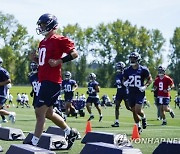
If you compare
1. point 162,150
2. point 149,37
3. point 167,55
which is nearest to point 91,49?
point 149,37

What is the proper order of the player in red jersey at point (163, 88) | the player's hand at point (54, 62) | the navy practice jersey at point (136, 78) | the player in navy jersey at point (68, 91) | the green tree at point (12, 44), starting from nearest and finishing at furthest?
the player's hand at point (54, 62) < the navy practice jersey at point (136, 78) < the player in red jersey at point (163, 88) < the player in navy jersey at point (68, 91) < the green tree at point (12, 44)

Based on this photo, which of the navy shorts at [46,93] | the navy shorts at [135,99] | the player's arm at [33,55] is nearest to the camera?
the navy shorts at [46,93]

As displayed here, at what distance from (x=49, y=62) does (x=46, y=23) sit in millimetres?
731

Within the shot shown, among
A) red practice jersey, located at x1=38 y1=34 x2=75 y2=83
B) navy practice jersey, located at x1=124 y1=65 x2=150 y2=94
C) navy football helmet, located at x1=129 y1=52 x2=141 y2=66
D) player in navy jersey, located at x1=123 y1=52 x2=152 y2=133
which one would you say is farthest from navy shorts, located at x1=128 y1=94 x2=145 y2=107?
red practice jersey, located at x1=38 y1=34 x2=75 y2=83

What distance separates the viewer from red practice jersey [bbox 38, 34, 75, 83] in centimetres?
841

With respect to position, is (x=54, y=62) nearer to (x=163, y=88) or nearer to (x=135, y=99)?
(x=135, y=99)

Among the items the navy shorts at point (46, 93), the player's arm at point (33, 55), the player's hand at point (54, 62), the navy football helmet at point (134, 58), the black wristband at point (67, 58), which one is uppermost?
the navy football helmet at point (134, 58)

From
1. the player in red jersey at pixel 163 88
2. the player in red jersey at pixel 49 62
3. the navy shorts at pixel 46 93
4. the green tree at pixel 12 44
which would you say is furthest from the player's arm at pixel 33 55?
the green tree at pixel 12 44

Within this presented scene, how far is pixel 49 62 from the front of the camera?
27.1 feet

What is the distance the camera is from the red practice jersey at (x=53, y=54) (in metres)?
8.41

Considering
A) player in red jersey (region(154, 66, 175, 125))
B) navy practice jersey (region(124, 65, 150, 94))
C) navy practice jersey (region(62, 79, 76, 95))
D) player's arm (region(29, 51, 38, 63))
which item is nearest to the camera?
player's arm (region(29, 51, 38, 63))

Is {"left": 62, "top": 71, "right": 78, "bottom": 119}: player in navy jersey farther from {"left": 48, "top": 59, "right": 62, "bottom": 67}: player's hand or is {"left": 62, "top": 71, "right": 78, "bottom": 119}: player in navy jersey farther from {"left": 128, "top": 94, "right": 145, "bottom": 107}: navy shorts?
{"left": 48, "top": 59, "right": 62, "bottom": 67}: player's hand

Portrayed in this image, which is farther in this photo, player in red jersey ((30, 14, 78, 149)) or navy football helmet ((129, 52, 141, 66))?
navy football helmet ((129, 52, 141, 66))

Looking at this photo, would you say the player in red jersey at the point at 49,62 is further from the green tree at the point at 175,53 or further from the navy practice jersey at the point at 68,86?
the green tree at the point at 175,53
